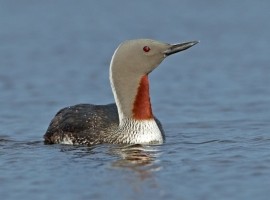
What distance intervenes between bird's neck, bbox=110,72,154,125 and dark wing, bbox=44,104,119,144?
0.26 m

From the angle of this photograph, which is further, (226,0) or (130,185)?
(226,0)

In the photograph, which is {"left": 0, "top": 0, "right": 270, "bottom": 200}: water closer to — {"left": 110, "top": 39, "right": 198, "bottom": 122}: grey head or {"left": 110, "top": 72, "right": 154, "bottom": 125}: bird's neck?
{"left": 110, "top": 72, "right": 154, "bottom": 125}: bird's neck

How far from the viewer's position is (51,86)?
18016 mm

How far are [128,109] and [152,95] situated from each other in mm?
4191

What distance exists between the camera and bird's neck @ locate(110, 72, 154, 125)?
13.1 m

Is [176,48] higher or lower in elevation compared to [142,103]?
higher

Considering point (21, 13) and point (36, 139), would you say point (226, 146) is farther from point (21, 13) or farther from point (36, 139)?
point (21, 13)

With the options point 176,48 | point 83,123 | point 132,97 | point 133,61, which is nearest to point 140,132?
point 132,97

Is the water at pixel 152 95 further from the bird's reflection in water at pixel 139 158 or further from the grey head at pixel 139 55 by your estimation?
the grey head at pixel 139 55

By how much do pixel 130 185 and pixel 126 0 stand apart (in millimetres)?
16266

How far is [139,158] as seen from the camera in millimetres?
12438

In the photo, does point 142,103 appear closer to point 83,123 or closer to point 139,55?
point 139,55

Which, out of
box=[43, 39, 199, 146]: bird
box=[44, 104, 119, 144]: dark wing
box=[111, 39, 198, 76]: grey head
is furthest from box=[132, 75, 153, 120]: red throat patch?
box=[44, 104, 119, 144]: dark wing

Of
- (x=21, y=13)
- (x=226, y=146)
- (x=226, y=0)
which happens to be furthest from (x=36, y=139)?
(x=226, y=0)
